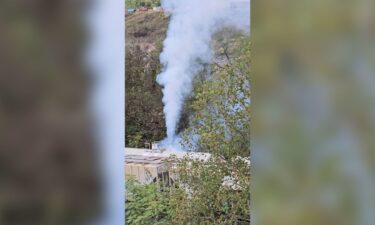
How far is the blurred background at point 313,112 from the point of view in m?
0.60

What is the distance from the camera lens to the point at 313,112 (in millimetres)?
631

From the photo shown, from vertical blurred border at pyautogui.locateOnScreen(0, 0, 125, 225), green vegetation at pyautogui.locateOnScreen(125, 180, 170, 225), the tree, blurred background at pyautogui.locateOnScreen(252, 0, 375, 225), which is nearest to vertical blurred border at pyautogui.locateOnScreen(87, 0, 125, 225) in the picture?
vertical blurred border at pyautogui.locateOnScreen(0, 0, 125, 225)

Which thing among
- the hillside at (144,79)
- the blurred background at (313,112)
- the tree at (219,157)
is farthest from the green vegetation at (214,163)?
the blurred background at (313,112)

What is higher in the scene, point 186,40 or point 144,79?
point 186,40

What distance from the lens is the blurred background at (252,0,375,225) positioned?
1.97 ft

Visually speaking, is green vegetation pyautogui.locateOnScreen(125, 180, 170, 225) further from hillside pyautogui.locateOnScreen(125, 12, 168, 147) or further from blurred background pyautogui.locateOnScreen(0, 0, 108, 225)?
blurred background pyautogui.locateOnScreen(0, 0, 108, 225)

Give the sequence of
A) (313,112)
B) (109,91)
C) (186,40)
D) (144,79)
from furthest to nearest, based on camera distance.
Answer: (144,79)
(186,40)
(109,91)
(313,112)

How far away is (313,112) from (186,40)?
1976 millimetres

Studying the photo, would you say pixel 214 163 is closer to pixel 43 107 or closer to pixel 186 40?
pixel 186 40

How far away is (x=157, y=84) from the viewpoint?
272 centimetres

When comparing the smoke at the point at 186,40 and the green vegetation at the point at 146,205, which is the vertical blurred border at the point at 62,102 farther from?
the green vegetation at the point at 146,205

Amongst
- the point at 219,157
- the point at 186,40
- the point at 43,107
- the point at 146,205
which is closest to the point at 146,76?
the point at 186,40

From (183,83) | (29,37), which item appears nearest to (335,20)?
(29,37)

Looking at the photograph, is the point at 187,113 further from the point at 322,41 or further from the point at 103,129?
the point at 322,41
